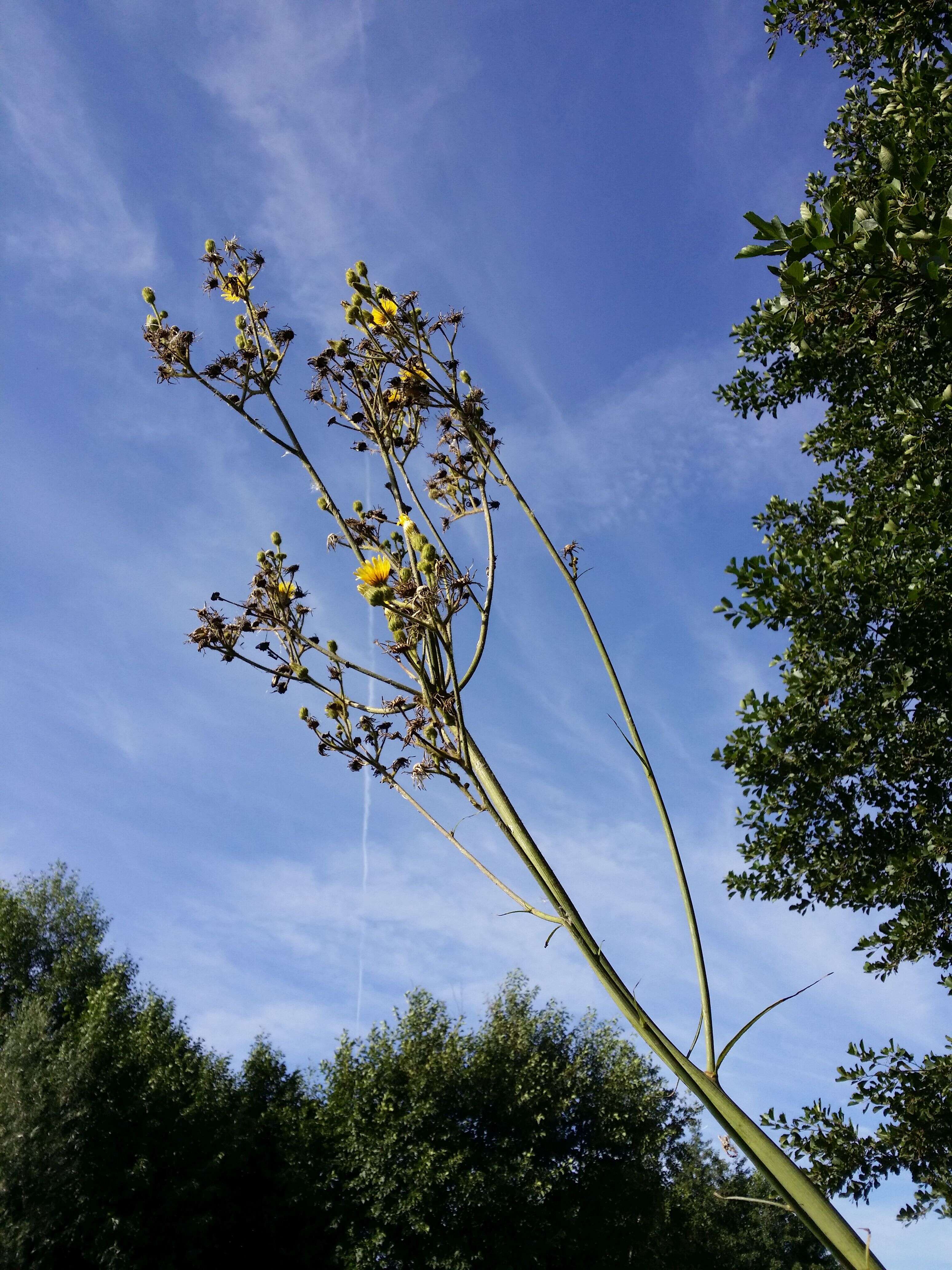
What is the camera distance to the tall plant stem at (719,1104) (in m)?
0.91

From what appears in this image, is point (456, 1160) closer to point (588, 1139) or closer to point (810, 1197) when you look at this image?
point (588, 1139)

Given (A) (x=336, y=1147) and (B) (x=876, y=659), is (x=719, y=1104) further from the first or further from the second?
(A) (x=336, y=1147)

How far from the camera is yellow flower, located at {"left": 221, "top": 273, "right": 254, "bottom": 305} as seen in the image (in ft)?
7.30

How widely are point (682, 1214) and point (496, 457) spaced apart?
26.2m

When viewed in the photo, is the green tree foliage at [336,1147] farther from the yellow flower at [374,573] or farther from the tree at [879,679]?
the yellow flower at [374,573]

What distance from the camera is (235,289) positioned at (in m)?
2.24

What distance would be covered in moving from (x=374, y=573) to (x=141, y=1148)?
15.7 metres

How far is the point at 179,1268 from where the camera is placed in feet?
42.5

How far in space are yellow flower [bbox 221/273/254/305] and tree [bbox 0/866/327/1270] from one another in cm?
1443

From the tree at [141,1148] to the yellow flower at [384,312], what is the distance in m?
14.7

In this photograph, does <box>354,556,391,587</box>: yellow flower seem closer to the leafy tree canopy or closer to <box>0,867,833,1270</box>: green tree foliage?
the leafy tree canopy

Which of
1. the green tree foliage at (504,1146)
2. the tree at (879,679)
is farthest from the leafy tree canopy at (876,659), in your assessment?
the green tree foliage at (504,1146)

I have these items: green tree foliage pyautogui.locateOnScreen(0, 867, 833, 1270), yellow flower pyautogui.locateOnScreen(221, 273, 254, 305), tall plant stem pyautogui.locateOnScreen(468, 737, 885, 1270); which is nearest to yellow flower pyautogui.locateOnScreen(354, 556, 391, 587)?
tall plant stem pyautogui.locateOnScreen(468, 737, 885, 1270)

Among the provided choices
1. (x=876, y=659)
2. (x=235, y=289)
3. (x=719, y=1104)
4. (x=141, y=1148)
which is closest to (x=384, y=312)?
(x=235, y=289)
